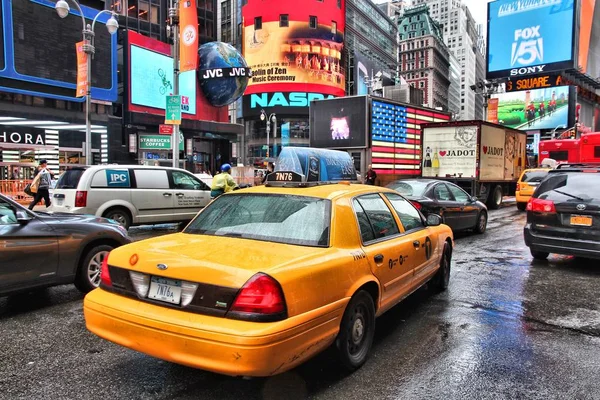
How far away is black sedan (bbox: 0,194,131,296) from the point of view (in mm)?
4750

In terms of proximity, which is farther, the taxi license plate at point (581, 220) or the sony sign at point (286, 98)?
the sony sign at point (286, 98)

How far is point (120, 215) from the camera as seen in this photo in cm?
1055

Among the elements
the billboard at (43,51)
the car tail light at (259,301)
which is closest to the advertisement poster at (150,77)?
the billboard at (43,51)

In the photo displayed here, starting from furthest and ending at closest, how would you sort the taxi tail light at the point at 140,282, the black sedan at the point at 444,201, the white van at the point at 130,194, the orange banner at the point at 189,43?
the orange banner at the point at 189,43, the black sedan at the point at 444,201, the white van at the point at 130,194, the taxi tail light at the point at 140,282

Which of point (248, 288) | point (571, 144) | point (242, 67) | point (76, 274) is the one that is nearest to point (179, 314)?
point (248, 288)

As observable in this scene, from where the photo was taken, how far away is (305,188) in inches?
166

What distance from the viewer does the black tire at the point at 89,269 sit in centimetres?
557

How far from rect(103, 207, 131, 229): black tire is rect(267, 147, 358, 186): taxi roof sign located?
479cm

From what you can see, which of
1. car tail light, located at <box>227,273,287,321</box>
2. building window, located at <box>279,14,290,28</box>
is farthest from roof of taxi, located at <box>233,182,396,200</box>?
building window, located at <box>279,14,290,28</box>

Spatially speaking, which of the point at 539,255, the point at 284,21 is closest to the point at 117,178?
the point at 539,255

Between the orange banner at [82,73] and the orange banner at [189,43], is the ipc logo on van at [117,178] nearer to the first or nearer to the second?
the orange banner at [82,73]

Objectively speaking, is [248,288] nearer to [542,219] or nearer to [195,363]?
[195,363]

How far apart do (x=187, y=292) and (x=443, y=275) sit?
13.3 ft

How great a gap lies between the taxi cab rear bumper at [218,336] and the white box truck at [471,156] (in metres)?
15.4
